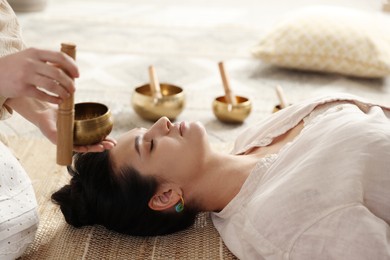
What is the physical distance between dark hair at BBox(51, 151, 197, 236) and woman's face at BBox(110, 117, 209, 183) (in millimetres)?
32

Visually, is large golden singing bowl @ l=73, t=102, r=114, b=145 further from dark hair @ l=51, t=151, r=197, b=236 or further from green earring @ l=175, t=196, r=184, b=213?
green earring @ l=175, t=196, r=184, b=213

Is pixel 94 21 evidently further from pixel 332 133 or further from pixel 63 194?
pixel 332 133

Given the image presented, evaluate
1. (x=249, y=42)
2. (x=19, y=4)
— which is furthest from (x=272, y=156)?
(x=19, y=4)

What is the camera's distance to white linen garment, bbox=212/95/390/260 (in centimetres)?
136

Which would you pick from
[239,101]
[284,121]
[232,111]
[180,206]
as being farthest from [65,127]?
[239,101]

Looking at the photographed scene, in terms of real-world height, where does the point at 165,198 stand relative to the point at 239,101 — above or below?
above

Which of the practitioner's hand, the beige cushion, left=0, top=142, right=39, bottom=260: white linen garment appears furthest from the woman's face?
the beige cushion

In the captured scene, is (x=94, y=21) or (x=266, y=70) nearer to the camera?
(x=266, y=70)

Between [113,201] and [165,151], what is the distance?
216 mm

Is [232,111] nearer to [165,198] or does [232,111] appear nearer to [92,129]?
[165,198]

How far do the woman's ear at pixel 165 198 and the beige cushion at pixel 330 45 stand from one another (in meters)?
2.00

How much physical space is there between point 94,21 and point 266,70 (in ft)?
5.80

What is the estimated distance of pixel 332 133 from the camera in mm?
1585

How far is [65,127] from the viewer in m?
1.38
